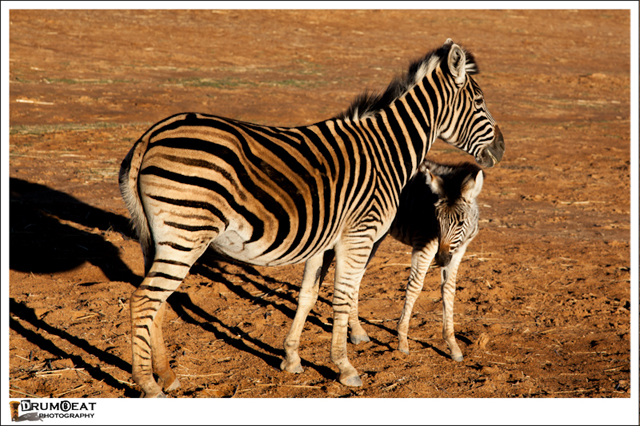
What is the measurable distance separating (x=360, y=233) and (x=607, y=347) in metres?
3.10

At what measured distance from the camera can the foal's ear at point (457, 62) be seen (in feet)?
18.0

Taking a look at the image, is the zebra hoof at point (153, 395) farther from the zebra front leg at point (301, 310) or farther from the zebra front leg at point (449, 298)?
the zebra front leg at point (449, 298)

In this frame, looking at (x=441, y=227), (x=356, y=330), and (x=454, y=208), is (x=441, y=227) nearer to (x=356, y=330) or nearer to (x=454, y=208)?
(x=454, y=208)

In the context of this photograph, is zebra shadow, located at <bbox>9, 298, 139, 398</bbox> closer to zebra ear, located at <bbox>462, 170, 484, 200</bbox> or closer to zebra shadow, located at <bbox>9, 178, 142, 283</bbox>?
zebra shadow, located at <bbox>9, 178, 142, 283</bbox>

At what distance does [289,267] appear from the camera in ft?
26.5

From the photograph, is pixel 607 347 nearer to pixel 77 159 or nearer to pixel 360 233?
pixel 360 233

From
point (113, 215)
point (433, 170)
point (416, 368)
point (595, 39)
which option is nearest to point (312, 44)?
point (595, 39)

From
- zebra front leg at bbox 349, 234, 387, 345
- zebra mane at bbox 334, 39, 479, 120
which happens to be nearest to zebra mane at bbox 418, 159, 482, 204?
zebra mane at bbox 334, 39, 479, 120

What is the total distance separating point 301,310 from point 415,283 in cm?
126

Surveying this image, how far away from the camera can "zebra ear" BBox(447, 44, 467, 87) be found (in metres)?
5.50

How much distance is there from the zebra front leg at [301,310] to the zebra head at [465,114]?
1.94m

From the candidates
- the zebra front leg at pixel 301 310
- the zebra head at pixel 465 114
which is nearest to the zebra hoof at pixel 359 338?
the zebra front leg at pixel 301 310

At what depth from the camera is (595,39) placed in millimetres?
31344

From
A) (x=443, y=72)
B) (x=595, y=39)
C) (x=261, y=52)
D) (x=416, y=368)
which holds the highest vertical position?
(x=595, y=39)
